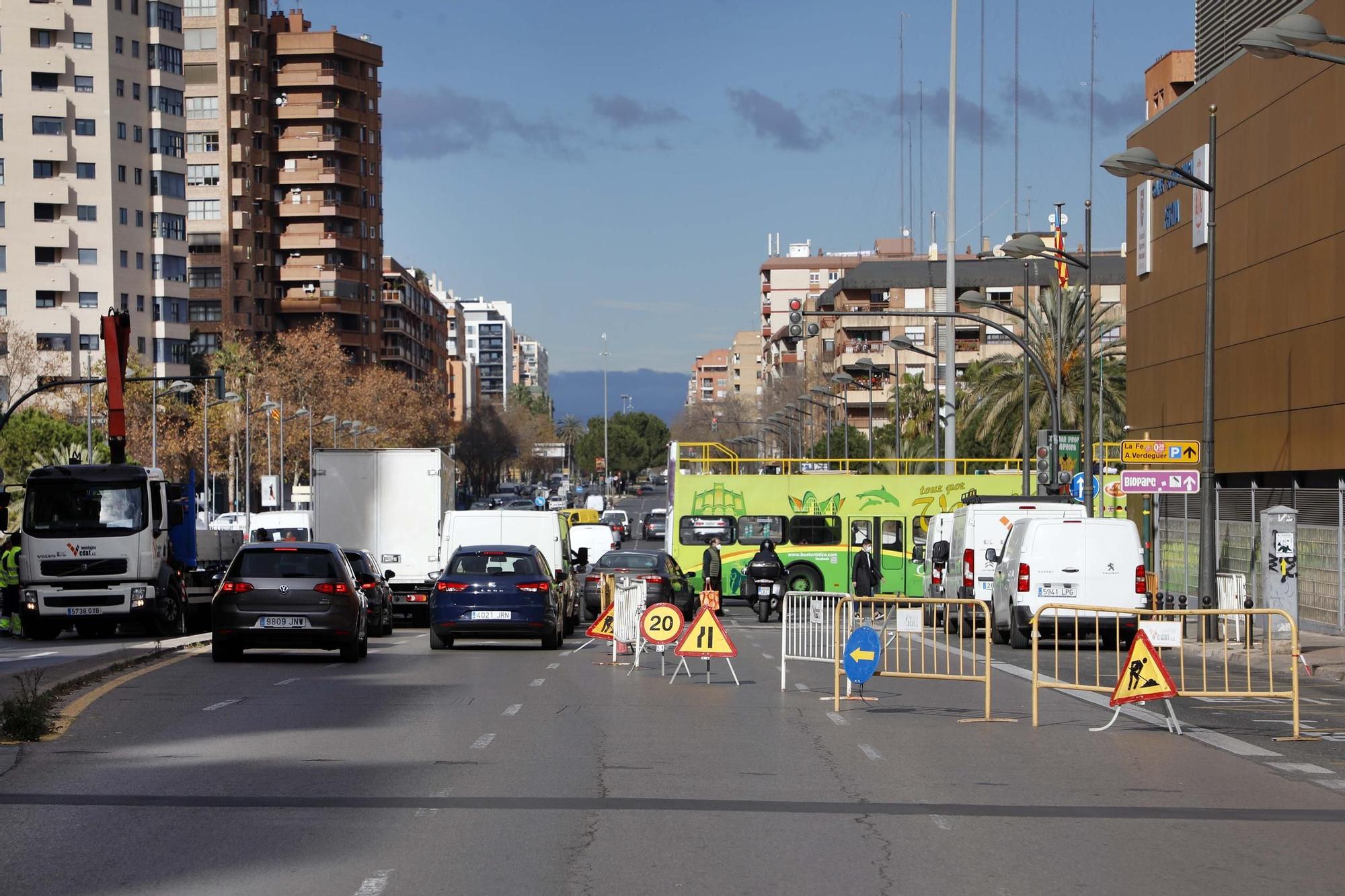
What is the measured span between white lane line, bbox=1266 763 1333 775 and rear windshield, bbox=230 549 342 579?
13.1m

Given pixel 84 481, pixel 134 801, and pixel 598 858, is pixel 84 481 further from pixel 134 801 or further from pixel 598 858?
pixel 598 858

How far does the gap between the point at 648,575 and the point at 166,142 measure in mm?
75466

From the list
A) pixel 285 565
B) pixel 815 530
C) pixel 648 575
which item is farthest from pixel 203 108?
pixel 285 565

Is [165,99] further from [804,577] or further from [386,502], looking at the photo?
[386,502]

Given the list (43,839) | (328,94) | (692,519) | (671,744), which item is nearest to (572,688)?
(671,744)

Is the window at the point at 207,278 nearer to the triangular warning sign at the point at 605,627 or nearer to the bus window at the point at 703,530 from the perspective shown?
the bus window at the point at 703,530

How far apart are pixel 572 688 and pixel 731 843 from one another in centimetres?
Answer: 991

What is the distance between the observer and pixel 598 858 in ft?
27.0

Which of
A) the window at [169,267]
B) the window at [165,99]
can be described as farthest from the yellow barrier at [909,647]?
the window at [165,99]

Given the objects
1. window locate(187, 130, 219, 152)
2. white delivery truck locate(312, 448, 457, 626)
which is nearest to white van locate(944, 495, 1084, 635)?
white delivery truck locate(312, 448, 457, 626)

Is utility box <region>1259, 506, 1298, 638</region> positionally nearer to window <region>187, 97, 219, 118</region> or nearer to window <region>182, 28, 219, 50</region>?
window <region>187, 97, 219, 118</region>

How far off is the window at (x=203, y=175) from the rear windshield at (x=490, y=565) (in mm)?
97162

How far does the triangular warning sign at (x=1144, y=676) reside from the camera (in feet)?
45.8

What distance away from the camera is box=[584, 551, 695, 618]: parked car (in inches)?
1399
